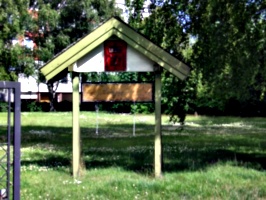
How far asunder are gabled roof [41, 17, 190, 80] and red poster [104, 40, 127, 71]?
0.87 feet

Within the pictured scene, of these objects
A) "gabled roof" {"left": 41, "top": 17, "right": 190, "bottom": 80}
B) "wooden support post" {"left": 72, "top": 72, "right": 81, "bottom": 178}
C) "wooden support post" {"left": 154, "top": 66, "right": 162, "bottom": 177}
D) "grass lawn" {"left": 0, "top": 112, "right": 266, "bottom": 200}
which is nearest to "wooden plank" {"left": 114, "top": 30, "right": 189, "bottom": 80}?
"gabled roof" {"left": 41, "top": 17, "right": 190, "bottom": 80}

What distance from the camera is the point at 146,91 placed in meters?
10.9

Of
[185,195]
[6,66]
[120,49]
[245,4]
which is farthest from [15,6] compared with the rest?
[185,195]

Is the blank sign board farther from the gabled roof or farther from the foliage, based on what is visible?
the foliage

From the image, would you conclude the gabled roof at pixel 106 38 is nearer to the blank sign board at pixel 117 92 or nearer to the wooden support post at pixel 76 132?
the wooden support post at pixel 76 132

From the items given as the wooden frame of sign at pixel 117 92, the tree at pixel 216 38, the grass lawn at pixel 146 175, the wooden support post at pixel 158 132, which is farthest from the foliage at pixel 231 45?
the grass lawn at pixel 146 175

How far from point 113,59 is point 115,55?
0.33 ft

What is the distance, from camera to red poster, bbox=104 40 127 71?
10.6 m

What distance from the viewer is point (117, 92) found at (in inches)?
430

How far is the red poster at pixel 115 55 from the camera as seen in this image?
10625 mm

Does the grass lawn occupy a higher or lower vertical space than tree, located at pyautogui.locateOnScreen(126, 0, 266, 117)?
lower

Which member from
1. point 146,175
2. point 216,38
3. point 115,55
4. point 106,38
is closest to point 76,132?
point 146,175

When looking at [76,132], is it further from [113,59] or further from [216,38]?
[216,38]

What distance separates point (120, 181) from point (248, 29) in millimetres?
4351
